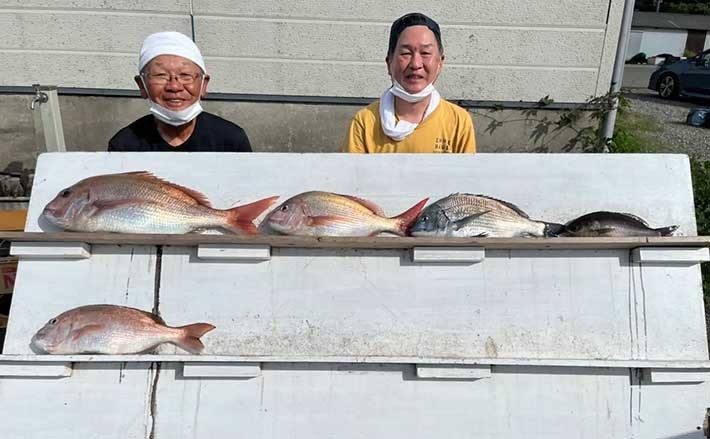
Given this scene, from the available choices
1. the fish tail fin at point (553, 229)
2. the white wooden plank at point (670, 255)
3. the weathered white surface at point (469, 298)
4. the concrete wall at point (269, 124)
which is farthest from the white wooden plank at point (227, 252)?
the concrete wall at point (269, 124)

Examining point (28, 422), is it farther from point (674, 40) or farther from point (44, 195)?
point (674, 40)

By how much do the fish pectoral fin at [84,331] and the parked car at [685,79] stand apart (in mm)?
19056

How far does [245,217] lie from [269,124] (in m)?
3.34

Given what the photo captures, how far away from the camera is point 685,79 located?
1633 cm

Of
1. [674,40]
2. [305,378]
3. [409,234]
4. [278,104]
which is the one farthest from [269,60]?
[674,40]

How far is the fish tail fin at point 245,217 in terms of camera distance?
2.14 meters

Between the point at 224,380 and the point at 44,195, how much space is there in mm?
1203

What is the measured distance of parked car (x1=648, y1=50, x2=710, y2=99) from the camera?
Answer: 15.8 metres

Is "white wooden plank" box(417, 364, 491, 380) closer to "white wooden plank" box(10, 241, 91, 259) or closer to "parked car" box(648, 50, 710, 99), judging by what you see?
"white wooden plank" box(10, 241, 91, 259)

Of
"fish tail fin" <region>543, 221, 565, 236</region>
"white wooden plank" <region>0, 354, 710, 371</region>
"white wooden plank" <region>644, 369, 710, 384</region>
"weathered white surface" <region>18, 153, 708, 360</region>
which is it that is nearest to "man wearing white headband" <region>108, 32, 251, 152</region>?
"weathered white surface" <region>18, 153, 708, 360</region>

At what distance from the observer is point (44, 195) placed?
7.34 feet

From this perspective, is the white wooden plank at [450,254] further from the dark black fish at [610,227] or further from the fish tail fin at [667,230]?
the fish tail fin at [667,230]

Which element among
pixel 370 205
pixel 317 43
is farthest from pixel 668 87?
pixel 370 205

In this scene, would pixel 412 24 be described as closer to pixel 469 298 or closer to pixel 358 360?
pixel 469 298
